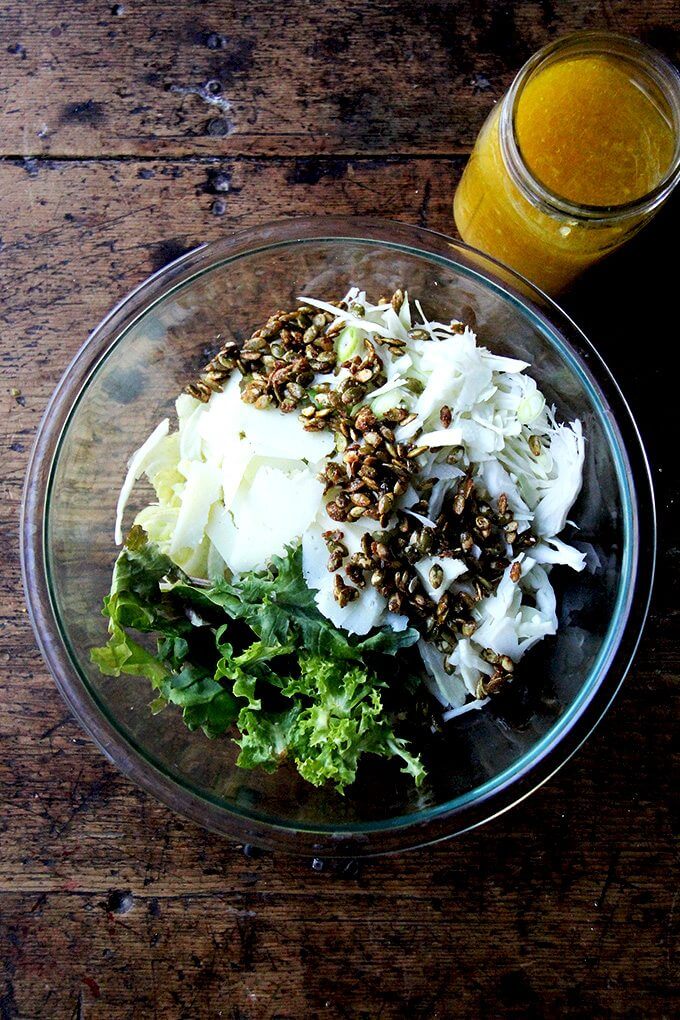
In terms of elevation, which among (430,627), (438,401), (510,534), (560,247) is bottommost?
(430,627)

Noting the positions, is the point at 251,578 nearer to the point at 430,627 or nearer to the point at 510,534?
the point at 430,627

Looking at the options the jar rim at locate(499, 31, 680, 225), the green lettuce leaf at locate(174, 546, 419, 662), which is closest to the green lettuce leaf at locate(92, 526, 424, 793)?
the green lettuce leaf at locate(174, 546, 419, 662)

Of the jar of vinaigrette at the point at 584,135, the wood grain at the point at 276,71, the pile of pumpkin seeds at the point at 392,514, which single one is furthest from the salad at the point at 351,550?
the wood grain at the point at 276,71

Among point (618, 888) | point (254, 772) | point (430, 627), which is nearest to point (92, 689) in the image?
point (254, 772)

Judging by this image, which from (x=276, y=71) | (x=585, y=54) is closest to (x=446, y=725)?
(x=585, y=54)

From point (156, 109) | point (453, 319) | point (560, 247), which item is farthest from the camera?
point (156, 109)

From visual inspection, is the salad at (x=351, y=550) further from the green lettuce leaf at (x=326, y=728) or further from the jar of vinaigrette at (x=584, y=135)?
the jar of vinaigrette at (x=584, y=135)

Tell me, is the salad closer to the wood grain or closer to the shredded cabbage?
the shredded cabbage
